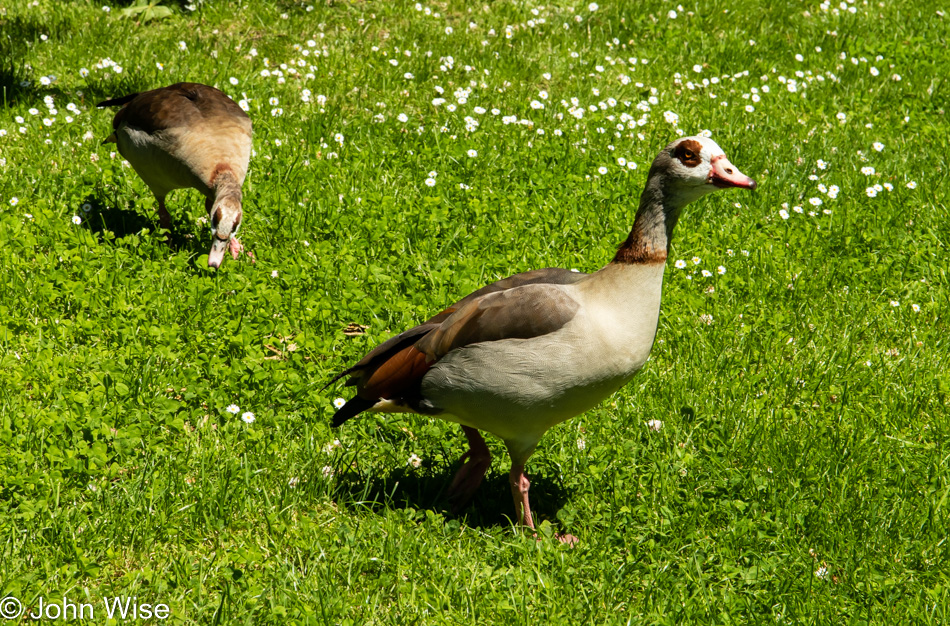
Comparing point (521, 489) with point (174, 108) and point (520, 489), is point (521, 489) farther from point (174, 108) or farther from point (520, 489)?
point (174, 108)

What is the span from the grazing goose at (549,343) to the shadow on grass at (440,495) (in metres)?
0.30

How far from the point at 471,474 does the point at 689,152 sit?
188 cm

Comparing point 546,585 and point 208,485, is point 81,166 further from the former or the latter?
point 546,585

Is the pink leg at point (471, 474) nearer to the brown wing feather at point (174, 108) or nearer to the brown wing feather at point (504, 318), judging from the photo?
the brown wing feather at point (504, 318)

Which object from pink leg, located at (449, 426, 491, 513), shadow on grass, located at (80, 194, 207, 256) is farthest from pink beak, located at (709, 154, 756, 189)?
shadow on grass, located at (80, 194, 207, 256)

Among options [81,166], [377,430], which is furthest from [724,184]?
[81,166]

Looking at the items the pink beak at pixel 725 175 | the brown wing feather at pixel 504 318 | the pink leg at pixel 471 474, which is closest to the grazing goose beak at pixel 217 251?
the brown wing feather at pixel 504 318

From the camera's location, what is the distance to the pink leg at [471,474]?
4.47 metres

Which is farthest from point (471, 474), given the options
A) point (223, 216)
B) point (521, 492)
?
point (223, 216)

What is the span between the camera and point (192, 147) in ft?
20.1

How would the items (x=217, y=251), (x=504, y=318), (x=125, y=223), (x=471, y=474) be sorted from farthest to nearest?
1. (x=125, y=223)
2. (x=217, y=251)
3. (x=471, y=474)
4. (x=504, y=318)

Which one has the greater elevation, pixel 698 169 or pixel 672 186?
pixel 698 169

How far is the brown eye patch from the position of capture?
12.8 feet

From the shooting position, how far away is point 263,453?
450cm
